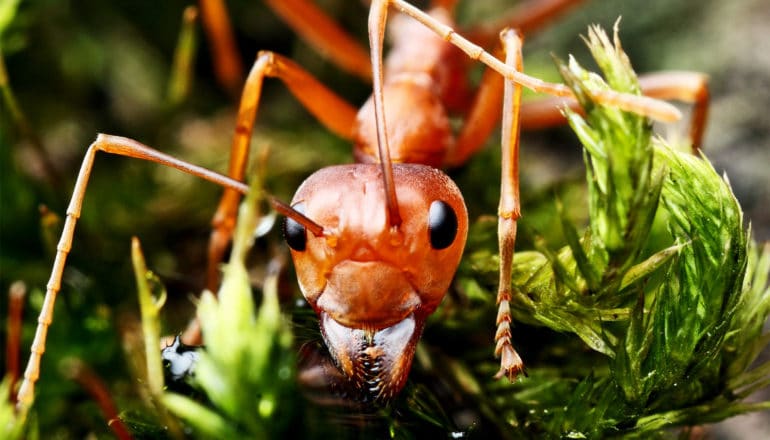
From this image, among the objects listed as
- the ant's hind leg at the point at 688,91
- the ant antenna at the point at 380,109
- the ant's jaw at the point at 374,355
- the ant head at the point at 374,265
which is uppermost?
the ant's hind leg at the point at 688,91

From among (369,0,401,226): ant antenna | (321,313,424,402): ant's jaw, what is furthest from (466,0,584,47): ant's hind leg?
(321,313,424,402): ant's jaw

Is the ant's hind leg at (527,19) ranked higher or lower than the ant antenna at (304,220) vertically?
higher

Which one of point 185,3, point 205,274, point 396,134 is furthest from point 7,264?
point 185,3

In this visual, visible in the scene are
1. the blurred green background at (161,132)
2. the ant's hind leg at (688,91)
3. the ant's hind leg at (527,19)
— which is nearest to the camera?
the blurred green background at (161,132)

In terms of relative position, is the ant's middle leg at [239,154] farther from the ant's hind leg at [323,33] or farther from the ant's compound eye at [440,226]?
the ant's hind leg at [323,33]

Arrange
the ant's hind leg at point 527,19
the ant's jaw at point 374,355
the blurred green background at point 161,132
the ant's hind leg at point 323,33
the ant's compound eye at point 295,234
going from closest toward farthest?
1. the ant's jaw at point 374,355
2. the ant's compound eye at point 295,234
3. the blurred green background at point 161,132
4. the ant's hind leg at point 323,33
5. the ant's hind leg at point 527,19

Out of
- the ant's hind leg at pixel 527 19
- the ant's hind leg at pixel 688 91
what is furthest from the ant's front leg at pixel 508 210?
the ant's hind leg at pixel 527 19
